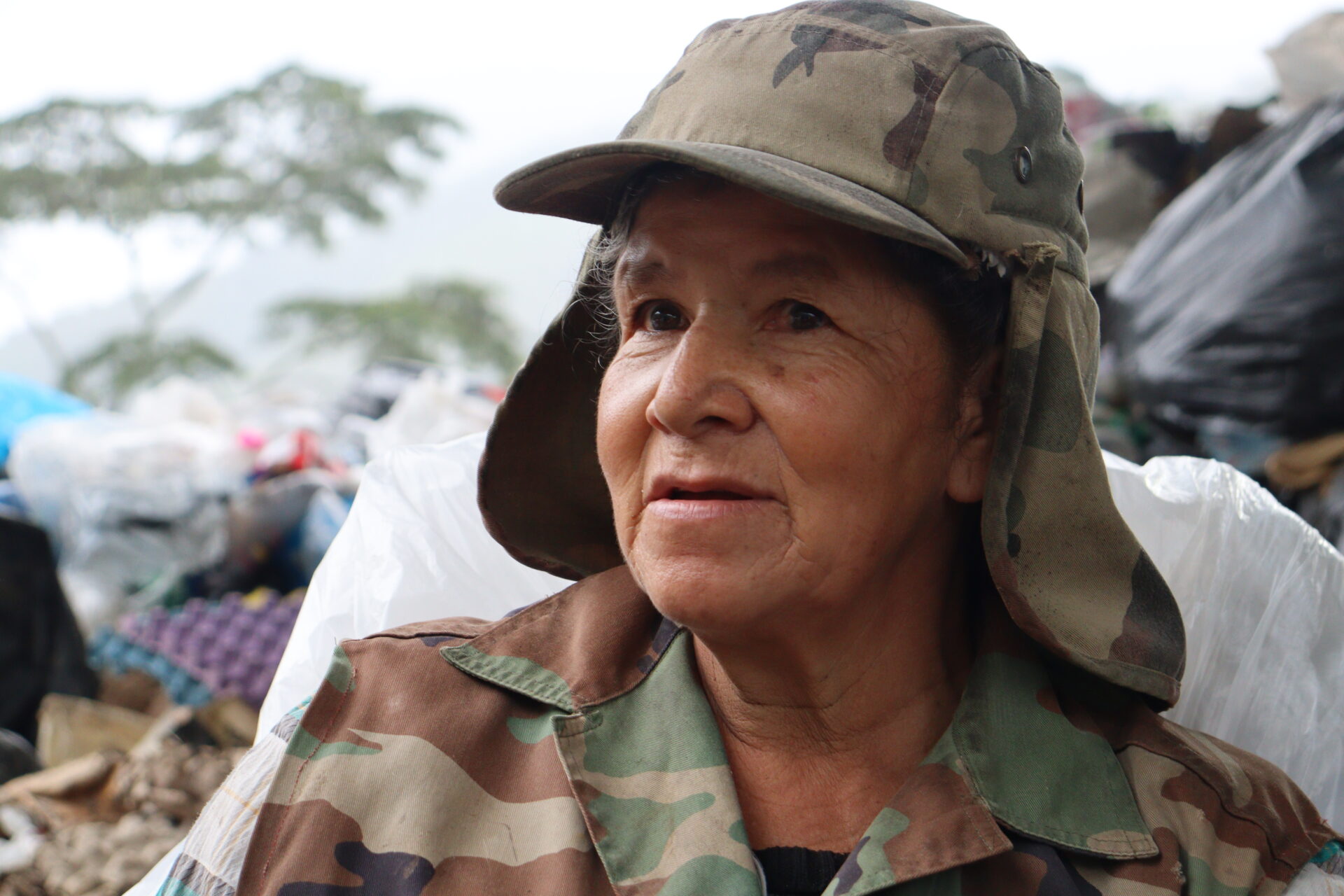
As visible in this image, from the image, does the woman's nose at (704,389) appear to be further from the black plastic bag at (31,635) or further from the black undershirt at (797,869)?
the black plastic bag at (31,635)

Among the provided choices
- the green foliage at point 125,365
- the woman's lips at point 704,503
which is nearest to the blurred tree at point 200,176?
the green foliage at point 125,365

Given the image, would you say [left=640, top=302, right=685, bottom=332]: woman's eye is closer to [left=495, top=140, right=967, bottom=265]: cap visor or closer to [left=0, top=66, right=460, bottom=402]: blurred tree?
[left=495, top=140, right=967, bottom=265]: cap visor

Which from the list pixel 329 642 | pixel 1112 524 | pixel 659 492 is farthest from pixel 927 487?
pixel 329 642

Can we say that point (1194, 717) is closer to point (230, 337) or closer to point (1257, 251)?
point (1257, 251)

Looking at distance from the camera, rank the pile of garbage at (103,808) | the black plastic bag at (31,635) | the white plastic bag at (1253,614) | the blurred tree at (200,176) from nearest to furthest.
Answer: the white plastic bag at (1253,614), the pile of garbage at (103,808), the black plastic bag at (31,635), the blurred tree at (200,176)

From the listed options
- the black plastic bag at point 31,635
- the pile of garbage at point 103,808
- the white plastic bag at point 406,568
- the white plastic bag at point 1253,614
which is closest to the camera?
the white plastic bag at point 1253,614

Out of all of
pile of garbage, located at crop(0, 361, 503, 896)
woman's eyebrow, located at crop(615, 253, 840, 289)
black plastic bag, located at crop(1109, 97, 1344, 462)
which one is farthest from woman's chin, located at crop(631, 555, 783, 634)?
black plastic bag, located at crop(1109, 97, 1344, 462)

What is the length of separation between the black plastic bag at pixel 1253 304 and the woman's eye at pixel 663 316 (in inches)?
75.0

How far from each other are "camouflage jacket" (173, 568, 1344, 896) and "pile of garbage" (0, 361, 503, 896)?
2.95 ft

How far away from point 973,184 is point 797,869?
86 cm

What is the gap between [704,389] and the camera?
4.39 ft

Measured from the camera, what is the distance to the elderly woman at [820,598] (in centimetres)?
132

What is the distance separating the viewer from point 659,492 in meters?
1.36

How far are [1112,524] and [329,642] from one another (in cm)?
124
